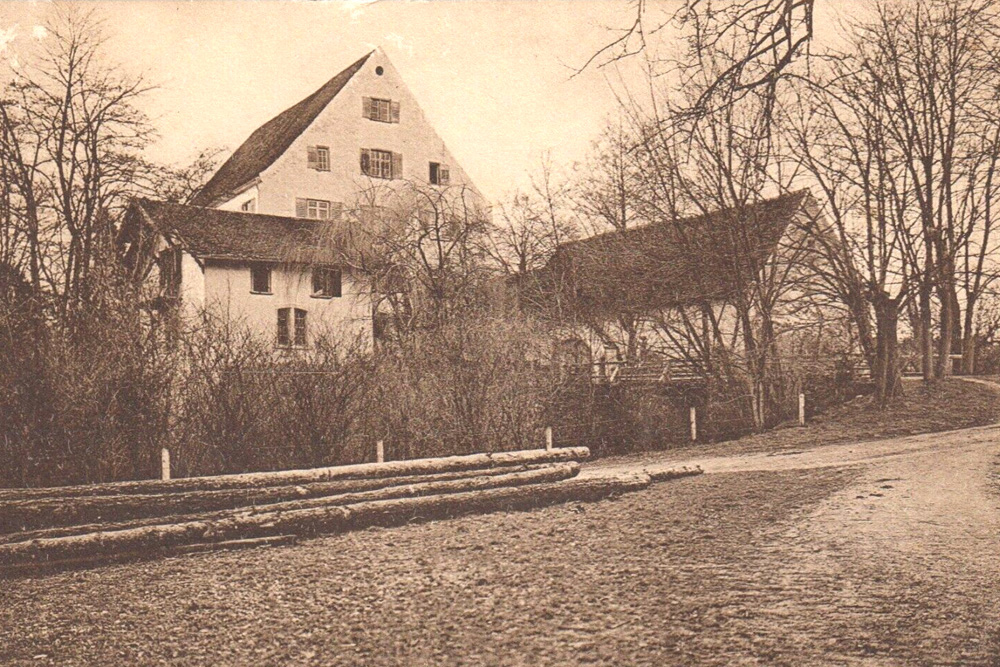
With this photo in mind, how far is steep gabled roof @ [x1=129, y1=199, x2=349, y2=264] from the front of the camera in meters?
23.9

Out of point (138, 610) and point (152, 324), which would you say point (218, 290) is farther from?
point (138, 610)

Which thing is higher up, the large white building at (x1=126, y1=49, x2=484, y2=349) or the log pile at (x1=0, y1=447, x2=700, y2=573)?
the large white building at (x1=126, y1=49, x2=484, y2=349)

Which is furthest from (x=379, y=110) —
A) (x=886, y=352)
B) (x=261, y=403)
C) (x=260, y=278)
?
(x=886, y=352)

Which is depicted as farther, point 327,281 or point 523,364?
point 327,281

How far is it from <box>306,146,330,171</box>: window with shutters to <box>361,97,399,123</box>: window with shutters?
2.07 meters

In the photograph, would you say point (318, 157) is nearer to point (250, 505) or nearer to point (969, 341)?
point (969, 341)

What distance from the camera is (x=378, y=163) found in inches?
1329

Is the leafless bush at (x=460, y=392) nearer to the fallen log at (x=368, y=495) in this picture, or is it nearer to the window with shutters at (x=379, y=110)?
the fallen log at (x=368, y=495)

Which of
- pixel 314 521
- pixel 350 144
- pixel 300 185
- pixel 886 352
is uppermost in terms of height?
pixel 350 144

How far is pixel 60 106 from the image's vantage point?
13.9 m

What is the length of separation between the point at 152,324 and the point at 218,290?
15.1 m

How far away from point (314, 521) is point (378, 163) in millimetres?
26849

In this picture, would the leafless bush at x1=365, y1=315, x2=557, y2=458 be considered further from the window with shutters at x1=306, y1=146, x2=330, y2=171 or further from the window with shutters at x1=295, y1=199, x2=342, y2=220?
the window with shutters at x1=306, y1=146, x2=330, y2=171

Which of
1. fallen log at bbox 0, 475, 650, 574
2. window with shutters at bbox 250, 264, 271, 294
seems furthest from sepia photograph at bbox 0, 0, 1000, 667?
window with shutters at bbox 250, 264, 271, 294
